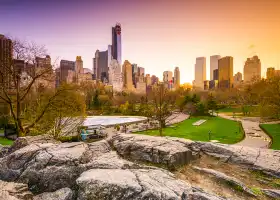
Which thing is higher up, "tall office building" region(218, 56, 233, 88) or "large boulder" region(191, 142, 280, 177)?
"tall office building" region(218, 56, 233, 88)

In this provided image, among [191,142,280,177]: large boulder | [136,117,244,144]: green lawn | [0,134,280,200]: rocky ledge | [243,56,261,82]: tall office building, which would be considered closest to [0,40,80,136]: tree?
[0,134,280,200]: rocky ledge

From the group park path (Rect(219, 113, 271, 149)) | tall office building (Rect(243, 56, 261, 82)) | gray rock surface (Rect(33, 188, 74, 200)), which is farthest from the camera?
tall office building (Rect(243, 56, 261, 82))

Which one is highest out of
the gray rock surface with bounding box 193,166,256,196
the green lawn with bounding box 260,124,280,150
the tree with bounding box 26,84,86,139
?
the tree with bounding box 26,84,86,139

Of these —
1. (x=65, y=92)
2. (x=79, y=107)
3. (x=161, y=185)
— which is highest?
(x=65, y=92)

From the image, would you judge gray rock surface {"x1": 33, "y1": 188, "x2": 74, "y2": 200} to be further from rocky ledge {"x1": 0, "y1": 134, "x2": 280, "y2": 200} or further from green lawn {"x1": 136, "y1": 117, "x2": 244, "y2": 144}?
green lawn {"x1": 136, "y1": 117, "x2": 244, "y2": 144}

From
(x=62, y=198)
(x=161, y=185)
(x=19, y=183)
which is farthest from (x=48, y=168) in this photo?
(x=161, y=185)

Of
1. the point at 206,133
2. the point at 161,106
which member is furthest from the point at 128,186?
the point at 206,133

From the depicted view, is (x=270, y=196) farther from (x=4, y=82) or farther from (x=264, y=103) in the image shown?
(x=264, y=103)
